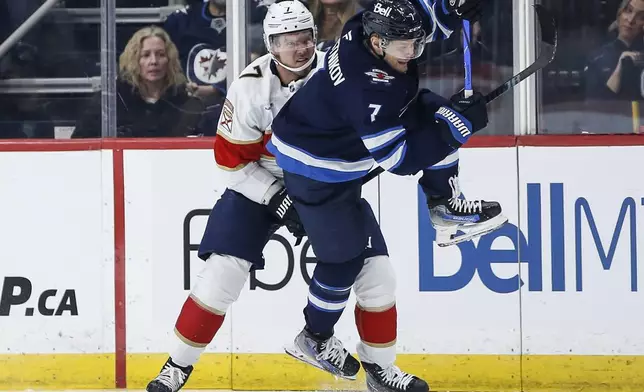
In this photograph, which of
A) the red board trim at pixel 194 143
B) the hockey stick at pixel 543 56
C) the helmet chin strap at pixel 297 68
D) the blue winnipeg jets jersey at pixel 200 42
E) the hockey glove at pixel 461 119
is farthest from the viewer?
the blue winnipeg jets jersey at pixel 200 42

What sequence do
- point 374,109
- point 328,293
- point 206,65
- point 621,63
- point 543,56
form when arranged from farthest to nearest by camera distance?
point 206,65, point 621,63, point 328,293, point 543,56, point 374,109

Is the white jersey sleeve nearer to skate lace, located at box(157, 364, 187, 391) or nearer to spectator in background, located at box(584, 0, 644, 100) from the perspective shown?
skate lace, located at box(157, 364, 187, 391)

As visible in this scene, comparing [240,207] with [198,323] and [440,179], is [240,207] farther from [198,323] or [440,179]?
[440,179]

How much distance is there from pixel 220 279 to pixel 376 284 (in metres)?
0.49

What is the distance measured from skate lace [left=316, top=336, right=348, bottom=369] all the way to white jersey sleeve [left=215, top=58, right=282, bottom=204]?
50cm

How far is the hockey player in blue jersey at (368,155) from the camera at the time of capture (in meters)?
3.58

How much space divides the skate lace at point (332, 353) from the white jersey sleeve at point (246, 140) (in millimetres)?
495

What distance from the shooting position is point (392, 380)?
4172 mm

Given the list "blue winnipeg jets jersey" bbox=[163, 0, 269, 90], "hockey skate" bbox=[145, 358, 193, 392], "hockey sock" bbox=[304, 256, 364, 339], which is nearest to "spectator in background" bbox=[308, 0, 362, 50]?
"blue winnipeg jets jersey" bbox=[163, 0, 269, 90]

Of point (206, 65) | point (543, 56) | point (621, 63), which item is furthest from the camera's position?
point (206, 65)

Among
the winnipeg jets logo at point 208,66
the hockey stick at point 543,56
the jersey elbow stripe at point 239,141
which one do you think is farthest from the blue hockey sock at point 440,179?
the winnipeg jets logo at point 208,66

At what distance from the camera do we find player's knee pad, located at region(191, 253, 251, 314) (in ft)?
13.5

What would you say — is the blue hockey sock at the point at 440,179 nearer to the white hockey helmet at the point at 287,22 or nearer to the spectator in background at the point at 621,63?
the white hockey helmet at the point at 287,22

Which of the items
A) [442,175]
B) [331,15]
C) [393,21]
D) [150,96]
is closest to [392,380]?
[442,175]
